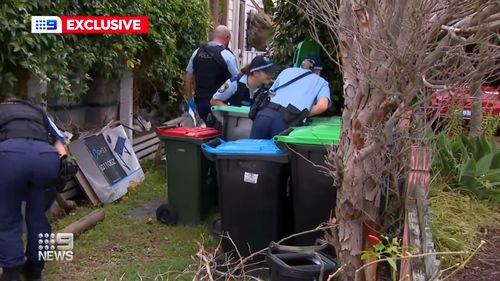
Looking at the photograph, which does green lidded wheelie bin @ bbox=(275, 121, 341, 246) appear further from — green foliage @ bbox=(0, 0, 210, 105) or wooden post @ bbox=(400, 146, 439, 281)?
green foliage @ bbox=(0, 0, 210, 105)

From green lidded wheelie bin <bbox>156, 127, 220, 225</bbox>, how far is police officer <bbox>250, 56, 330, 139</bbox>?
58 centimetres

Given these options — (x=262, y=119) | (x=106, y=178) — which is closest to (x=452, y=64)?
(x=262, y=119)

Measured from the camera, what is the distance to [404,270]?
10.3 feet

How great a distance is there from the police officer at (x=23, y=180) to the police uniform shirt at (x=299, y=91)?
6.47 feet

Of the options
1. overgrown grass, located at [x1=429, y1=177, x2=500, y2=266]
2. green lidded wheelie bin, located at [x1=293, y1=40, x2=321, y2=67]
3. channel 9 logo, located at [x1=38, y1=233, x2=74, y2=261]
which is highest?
green lidded wheelie bin, located at [x1=293, y1=40, x2=321, y2=67]

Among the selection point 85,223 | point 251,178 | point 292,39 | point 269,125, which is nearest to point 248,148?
point 251,178

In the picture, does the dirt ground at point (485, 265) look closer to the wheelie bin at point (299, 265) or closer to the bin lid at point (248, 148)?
the wheelie bin at point (299, 265)

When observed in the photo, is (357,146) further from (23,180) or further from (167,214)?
(167,214)

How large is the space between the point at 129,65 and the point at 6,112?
3069 millimetres

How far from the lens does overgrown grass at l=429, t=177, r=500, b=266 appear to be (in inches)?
182

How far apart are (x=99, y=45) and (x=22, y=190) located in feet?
8.63

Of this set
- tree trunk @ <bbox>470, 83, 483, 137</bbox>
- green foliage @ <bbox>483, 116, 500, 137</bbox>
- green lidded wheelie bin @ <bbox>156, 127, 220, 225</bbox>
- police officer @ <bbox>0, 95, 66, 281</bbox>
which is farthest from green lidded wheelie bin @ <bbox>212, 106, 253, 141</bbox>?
green foliage @ <bbox>483, 116, 500, 137</bbox>

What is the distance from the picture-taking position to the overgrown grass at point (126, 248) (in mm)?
4820

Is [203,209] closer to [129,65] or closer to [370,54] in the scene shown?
[129,65]
